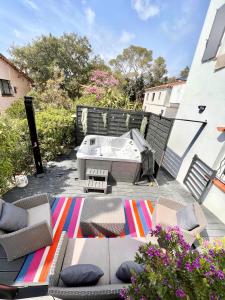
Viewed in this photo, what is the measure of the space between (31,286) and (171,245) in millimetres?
2148

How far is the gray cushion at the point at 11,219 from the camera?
7.40 ft

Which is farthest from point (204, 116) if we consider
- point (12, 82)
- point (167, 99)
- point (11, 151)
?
point (12, 82)

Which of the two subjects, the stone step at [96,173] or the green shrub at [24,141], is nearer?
the green shrub at [24,141]

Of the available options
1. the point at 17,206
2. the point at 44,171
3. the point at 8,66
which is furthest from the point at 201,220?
the point at 8,66

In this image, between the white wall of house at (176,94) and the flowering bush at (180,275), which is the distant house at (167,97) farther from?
the flowering bush at (180,275)

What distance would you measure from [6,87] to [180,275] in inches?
581

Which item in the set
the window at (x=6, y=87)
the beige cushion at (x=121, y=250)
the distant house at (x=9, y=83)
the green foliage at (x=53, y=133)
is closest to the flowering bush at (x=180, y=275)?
the beige cushion at (x=121, y=250)

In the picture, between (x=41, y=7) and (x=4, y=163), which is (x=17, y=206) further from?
(x=41, y=7)

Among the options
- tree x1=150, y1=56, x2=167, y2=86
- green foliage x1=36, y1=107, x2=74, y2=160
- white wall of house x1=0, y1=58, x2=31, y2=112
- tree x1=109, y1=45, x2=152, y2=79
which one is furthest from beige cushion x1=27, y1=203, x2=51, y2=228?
Answer: tree x1=150, y1=56, x2=167, y2=86

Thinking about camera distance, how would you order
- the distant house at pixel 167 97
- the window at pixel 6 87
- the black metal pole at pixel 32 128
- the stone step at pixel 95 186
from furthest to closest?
the distant house at pixel 167 97 < the window at pixel 6 87 < the stone step at pixel 95 186 < the black metal pole at pixel 32 128

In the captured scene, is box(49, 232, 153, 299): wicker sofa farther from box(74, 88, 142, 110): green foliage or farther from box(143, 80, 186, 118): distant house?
box(143, 80, 186, 118): distant house

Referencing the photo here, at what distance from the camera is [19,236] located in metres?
2.22

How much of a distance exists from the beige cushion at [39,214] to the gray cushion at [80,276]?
1192mm

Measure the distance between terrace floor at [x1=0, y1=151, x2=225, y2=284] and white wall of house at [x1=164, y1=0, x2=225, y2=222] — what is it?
1.22ft
